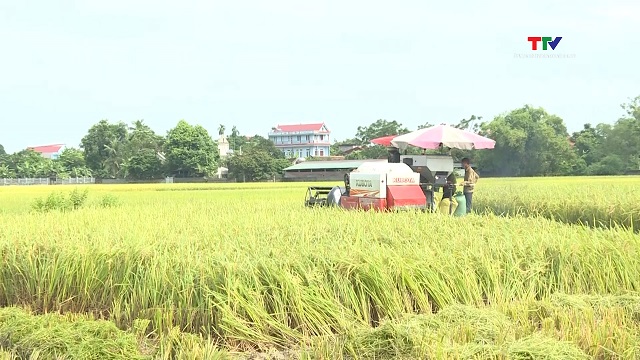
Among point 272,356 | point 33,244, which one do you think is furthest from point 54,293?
point 272,356

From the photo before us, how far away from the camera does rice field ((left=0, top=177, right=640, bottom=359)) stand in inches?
114

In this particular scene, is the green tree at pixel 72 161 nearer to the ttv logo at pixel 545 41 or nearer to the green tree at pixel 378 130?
the green tree at pixel 378 130

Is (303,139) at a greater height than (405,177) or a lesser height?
greater

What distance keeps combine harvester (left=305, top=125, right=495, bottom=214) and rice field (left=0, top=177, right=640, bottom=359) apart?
125 inches

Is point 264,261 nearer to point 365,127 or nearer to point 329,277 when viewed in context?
point 329,277

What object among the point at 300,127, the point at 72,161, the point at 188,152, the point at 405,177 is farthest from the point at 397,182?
the point at 300,127

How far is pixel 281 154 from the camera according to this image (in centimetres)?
6744

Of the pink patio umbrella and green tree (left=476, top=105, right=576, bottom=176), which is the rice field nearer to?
the pink patio umbrella

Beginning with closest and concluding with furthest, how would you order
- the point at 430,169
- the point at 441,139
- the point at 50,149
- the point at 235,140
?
1. the point at 430,169
2. the point at 441,139
3. the point at 235,140
4. the point at 50,149

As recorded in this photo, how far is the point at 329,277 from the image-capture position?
3.87 m

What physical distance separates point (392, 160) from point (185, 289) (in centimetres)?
671

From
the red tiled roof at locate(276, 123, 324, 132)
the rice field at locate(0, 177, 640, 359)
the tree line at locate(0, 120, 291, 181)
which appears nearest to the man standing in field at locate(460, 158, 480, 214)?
the rice field at locate(0, 177, 640, 359)

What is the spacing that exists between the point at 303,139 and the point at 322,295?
10663 centimetres

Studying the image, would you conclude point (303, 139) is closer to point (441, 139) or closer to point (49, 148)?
point (49, 148)
